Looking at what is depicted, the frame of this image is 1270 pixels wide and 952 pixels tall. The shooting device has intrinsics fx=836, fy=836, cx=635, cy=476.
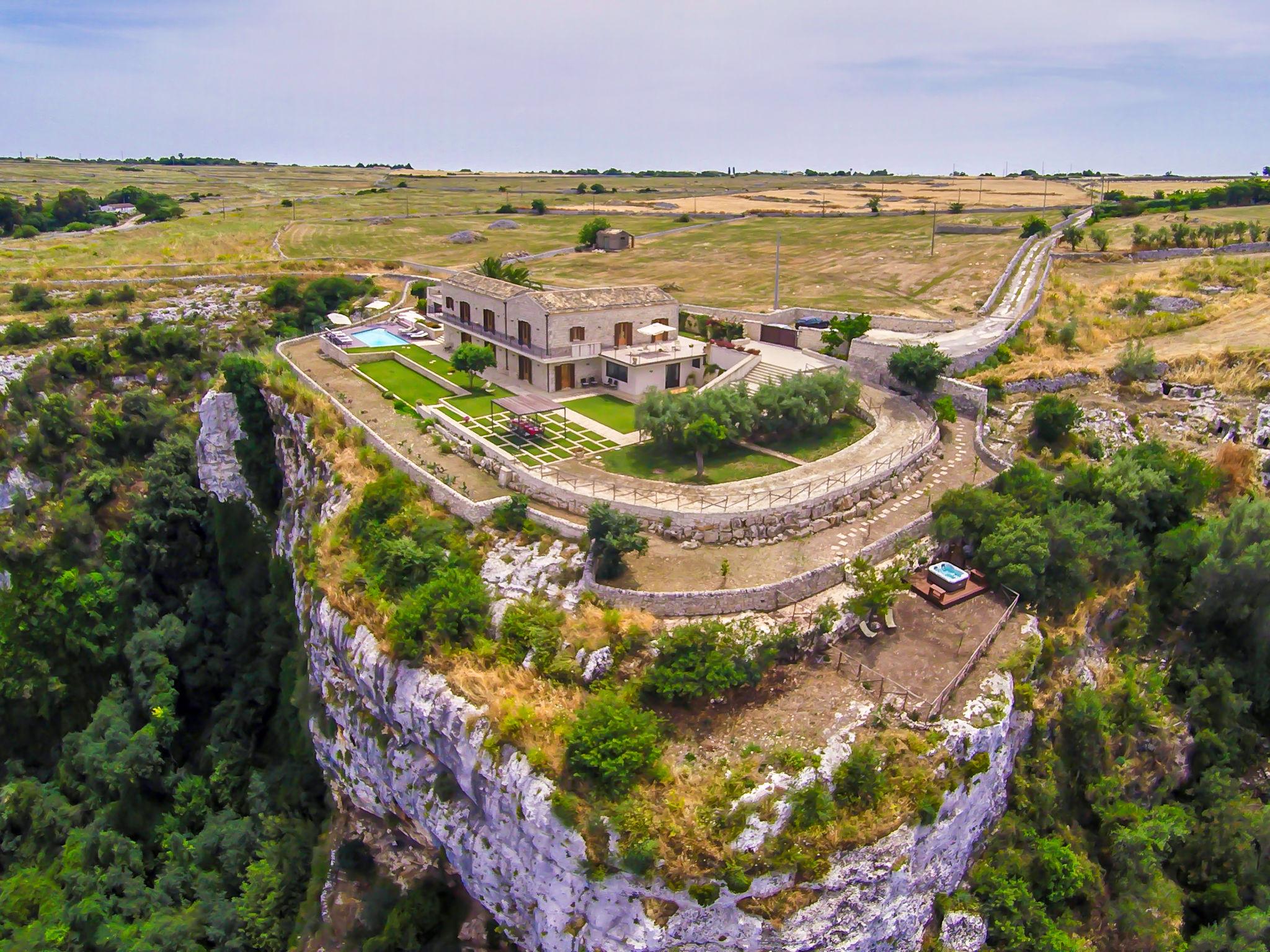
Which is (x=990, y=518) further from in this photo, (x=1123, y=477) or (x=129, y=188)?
(x=129, y=188)

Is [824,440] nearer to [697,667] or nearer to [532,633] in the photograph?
[697,667]

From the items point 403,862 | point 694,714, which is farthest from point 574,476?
point 403,862

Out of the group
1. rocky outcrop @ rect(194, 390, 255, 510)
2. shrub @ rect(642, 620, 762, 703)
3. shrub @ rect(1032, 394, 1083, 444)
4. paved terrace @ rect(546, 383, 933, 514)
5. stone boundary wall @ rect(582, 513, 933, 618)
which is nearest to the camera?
shrub @ rect(642, 620, 762, 703)

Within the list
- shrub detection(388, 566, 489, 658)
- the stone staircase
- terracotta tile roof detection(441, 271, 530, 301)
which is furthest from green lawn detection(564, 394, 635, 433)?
shrub detection(388, 566, 489, 658)

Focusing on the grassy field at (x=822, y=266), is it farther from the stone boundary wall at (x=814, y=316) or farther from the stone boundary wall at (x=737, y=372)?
the stone boundary wall at (x=737, y=372)

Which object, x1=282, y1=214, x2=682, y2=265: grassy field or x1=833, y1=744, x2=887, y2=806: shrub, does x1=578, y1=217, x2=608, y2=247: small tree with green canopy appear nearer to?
x1=282, y1=214, x2=682, y2=265: grassy field

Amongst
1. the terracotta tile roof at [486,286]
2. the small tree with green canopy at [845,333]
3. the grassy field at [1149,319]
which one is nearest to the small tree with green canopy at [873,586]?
the grassy field at [1149,319]

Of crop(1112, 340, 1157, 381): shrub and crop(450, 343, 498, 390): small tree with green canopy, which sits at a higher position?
crop(1112, 340, 1157, 381): shrub
